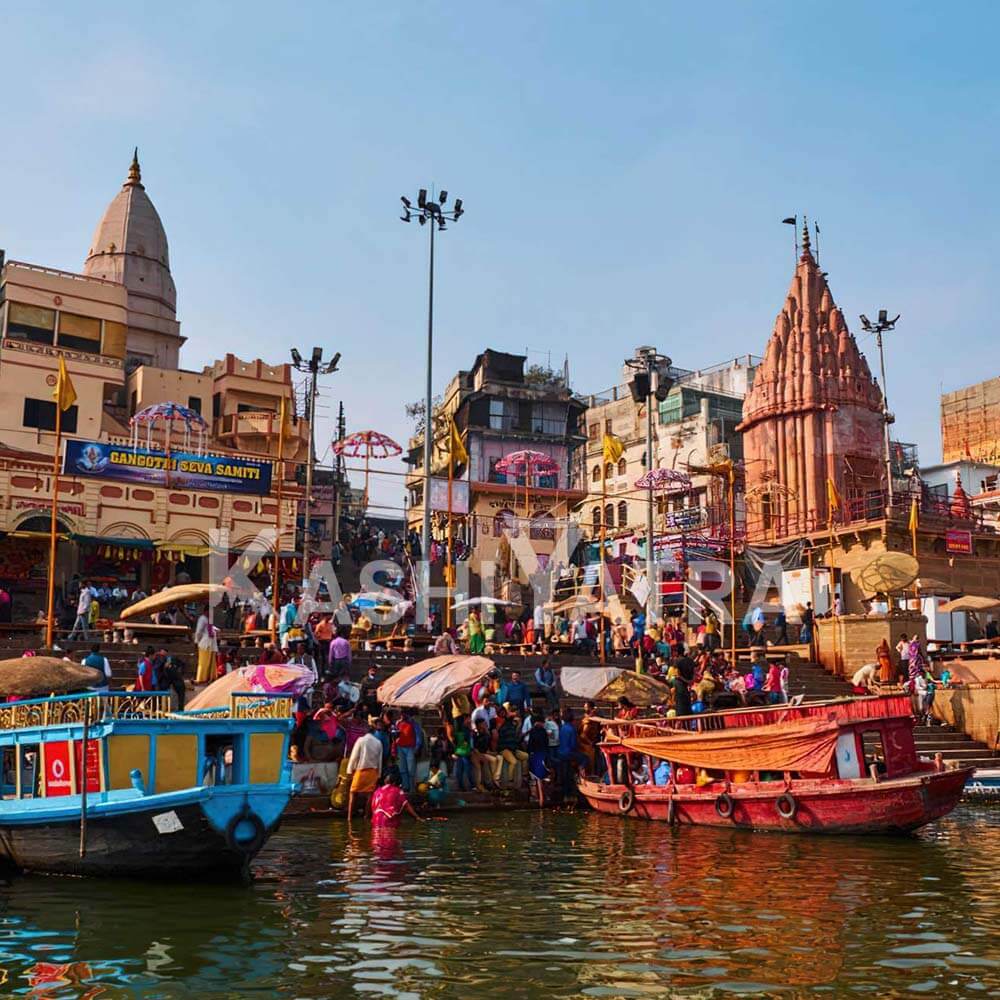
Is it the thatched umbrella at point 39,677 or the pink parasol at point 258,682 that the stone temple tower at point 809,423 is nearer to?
the pink parasol at point 258,682

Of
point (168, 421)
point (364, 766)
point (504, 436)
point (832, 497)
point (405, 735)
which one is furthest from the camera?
point (504, 436)

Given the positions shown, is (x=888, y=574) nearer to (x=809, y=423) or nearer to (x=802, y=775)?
(x=809, y=423)

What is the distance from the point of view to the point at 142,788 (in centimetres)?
1295

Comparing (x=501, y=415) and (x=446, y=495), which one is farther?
(x=501, y=415)

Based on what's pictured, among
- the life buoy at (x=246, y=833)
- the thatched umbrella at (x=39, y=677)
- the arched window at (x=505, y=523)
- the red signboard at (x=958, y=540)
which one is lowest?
the life buoy at (x=246, y=833)

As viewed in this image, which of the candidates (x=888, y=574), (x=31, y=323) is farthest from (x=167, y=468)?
(x=888, y=574)

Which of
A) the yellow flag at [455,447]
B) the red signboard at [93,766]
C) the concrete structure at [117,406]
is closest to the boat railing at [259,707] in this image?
the red signboard at [93,766]

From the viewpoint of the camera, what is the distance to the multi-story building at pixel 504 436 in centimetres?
5962

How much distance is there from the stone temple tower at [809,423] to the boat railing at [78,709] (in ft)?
95.7

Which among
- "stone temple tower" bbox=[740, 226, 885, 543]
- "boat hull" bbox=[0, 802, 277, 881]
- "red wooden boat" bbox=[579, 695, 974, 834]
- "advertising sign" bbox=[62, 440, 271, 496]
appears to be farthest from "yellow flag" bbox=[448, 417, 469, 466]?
"boat hull" bbox=[0, 802, 277, 881]

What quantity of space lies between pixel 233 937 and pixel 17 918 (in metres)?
2.39

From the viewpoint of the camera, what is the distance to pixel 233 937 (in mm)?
10281

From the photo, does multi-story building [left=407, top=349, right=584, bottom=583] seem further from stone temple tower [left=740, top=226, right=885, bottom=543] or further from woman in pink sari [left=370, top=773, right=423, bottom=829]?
woman in pink sari [left=370, top=773, right=423, bottom=829]

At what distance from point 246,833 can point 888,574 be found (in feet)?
72.6
